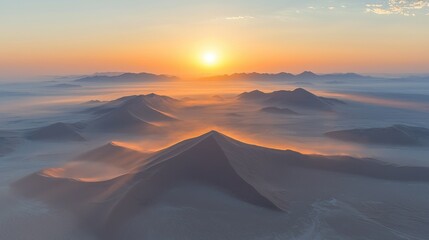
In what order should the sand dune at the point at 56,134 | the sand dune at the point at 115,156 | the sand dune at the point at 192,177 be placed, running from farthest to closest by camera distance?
the sand dune at the point at 56,134 < the sand dune at the point at 115,156 < the sand dune at the point at 192,177

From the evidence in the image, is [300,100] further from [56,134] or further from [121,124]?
[56,134]

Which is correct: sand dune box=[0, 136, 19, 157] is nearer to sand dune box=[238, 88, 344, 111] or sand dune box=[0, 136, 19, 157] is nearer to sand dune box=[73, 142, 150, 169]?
sand dune box=[73, 142, 150, 169]

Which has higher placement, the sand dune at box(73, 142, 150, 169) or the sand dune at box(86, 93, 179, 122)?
the sand dune at box(86, 93, 179, 122)

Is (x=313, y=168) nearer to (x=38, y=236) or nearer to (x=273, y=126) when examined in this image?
(x=38, y=236)

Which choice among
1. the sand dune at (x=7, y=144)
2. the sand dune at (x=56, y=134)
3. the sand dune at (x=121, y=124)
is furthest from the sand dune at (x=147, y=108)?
the sand dune at (x=7, y=144)

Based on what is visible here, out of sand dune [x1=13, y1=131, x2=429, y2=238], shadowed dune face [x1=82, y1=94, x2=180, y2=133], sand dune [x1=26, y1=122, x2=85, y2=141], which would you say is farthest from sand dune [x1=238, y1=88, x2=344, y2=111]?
sand dune [x1=13, y1=131, x2=429, y2=238]

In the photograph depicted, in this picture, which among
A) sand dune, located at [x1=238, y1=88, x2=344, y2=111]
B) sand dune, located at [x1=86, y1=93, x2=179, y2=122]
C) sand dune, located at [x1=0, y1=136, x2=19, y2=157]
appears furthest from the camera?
sand dune, located at [x1=238, y1=88, x2=344, y2=111]

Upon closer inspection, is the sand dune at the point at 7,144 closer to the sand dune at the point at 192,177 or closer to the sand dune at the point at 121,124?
the sand dune at the point at 121,124
